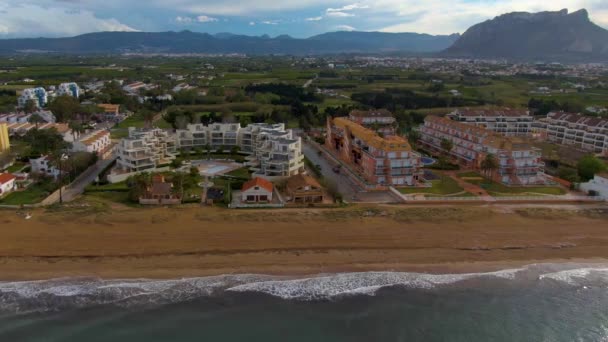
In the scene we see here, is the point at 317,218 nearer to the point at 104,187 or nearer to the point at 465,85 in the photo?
the point at 104,187

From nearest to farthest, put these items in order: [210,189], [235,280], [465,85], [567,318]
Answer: [567,318] < [235,280] < [210,189] < [465,85]

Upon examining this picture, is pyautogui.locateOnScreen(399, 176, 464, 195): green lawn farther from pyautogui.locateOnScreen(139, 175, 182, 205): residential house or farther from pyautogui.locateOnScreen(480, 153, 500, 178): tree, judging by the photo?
pyautogui.locateOnScreen(139, 175, 182, 205): residential house

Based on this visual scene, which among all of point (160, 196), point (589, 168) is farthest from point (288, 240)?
point (589, 168)

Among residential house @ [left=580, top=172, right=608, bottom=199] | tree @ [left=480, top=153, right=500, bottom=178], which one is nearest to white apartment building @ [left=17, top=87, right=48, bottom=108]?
tree @ [left=480, top=153, right=500, bottom=178]

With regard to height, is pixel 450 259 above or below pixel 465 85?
below

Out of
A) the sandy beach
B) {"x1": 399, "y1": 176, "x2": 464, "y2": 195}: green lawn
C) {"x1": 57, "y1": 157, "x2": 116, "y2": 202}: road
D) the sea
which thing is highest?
{"x1": 399, "y1": 176, "x2": 464, "y2": 195}: green lawn

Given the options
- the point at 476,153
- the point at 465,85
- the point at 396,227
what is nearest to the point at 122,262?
the point at 396,227
